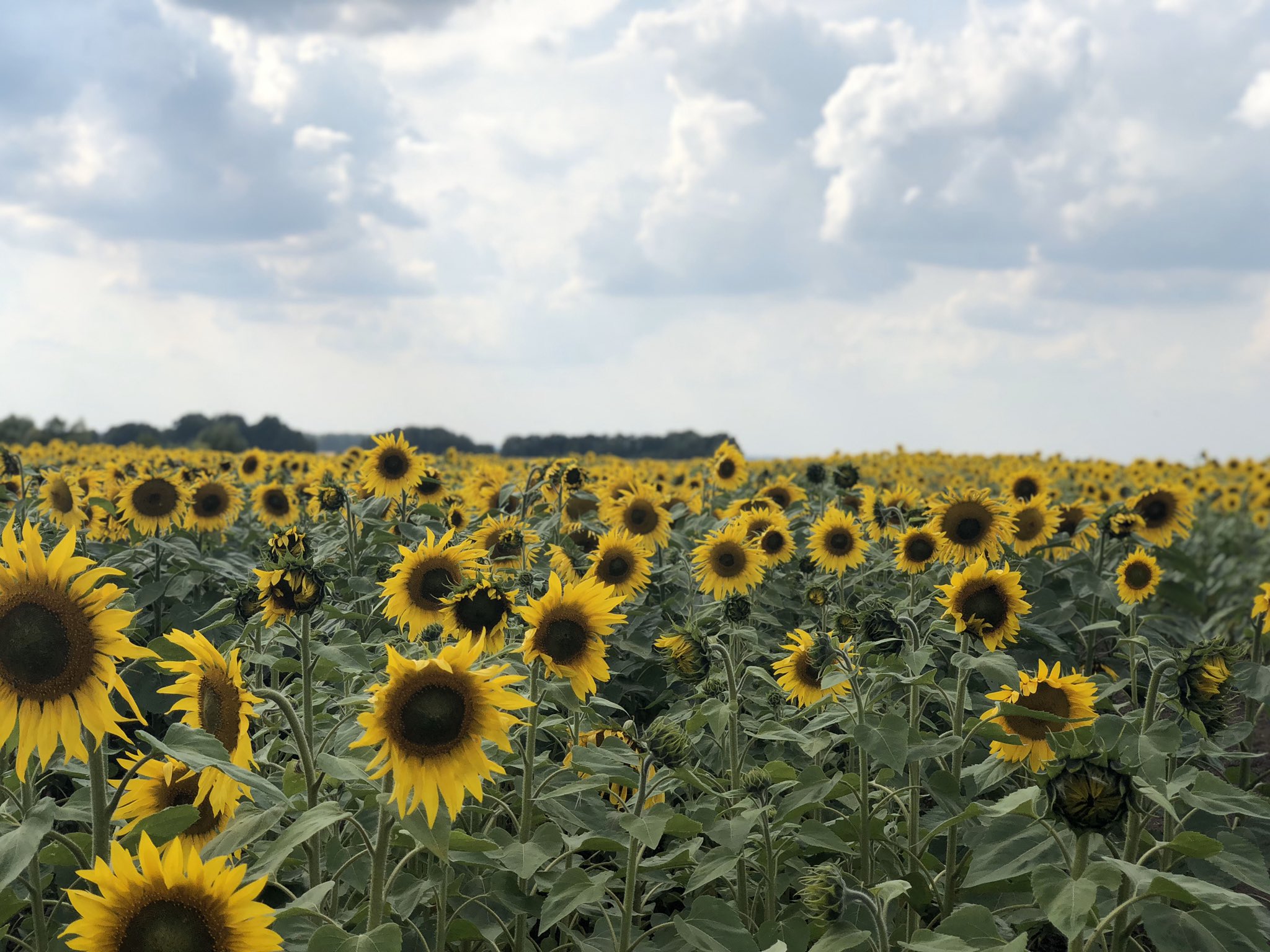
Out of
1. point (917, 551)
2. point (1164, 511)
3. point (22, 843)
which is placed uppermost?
point (1164, 511)

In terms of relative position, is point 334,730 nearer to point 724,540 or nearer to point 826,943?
point 826,943

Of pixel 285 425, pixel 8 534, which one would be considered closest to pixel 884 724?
pixel 8 534

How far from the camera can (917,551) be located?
598 cm

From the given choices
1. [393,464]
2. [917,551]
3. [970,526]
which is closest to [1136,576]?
[970,526]

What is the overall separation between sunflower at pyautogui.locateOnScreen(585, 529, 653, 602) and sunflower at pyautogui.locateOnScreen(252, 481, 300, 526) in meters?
4.46

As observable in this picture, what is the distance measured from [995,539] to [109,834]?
522 cm

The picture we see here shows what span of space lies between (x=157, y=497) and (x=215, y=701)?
5.87 meters

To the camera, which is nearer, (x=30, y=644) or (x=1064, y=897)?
(x=30, y=644)

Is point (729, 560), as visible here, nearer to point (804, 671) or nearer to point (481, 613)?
point (804, 671)

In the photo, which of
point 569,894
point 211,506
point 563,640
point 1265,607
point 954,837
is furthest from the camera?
point 211,506

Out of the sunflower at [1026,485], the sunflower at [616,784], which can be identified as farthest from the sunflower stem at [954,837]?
the sunflower at [1026,485]

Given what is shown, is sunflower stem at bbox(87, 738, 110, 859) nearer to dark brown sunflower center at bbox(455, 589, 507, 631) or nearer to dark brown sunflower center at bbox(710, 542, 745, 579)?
dark brown sunflower center at bbox(455, 589, 507, 631)

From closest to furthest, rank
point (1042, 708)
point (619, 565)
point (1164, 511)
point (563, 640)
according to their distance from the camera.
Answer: point (563, 640)
point (1042, 708)
point (619, 565)
point (1164, 511)

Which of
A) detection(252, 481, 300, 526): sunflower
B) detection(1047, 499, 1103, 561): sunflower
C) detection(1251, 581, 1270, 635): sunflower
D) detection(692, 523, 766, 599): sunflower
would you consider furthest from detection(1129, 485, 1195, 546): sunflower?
detection(252, 481, 300, 526): sunflower
